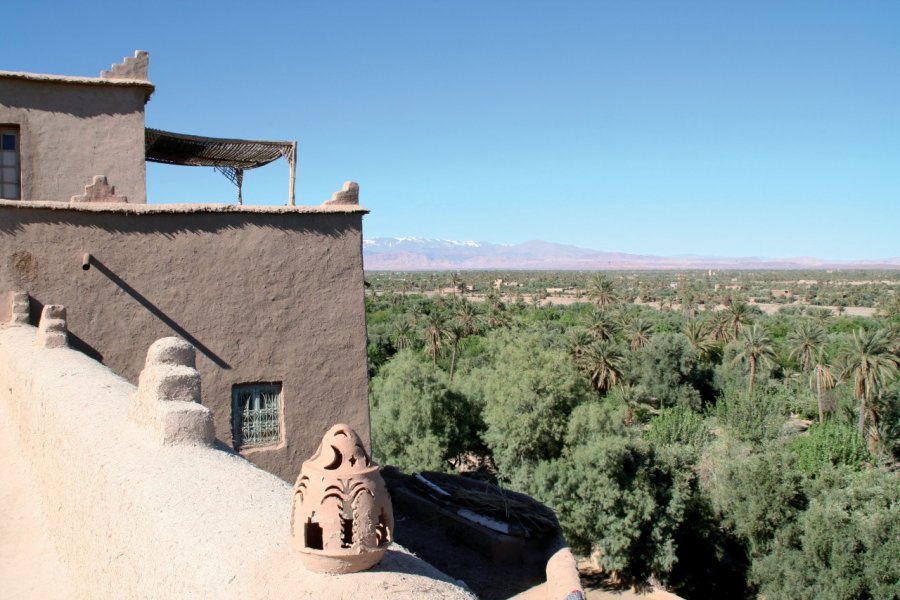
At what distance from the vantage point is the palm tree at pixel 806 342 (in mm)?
41469

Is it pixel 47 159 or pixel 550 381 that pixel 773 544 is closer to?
pixel 550 381

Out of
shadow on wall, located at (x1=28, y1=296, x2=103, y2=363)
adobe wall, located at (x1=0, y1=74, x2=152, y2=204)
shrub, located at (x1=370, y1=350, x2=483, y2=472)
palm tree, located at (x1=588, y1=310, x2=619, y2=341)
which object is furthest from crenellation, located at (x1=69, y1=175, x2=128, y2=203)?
palm tree, located at (x1=588, y1=310, x2=619, y2=341)

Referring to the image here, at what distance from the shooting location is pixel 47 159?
39.1ft

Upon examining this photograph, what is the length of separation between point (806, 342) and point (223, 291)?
128ft

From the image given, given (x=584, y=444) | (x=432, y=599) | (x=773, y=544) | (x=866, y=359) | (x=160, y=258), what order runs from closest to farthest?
1. (x=432, y=599)
2. (x=160, y=258)
3. (x=773, y=544)
4. (x=584, y=444)
5. (x=866, y=359)

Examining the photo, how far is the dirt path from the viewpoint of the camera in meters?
5.17

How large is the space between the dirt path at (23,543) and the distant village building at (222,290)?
2.71 meters

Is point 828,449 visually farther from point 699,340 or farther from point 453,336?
point 453,336

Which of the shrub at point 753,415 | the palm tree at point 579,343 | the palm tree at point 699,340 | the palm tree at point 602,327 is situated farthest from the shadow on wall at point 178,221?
the palm tree at point 699,340

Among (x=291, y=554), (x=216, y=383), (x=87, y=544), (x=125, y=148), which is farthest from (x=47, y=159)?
(x=291, y=554)

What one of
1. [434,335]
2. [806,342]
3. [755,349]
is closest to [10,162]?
[434,335]

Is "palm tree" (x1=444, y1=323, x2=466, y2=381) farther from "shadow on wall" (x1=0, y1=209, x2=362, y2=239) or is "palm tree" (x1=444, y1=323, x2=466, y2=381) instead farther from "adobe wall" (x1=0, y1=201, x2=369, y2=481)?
"shadow on wall" (x1=0, y1=209, x2=362, y2=239)

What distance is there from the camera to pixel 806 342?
4144 cm

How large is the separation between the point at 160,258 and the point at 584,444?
67.7 feet
